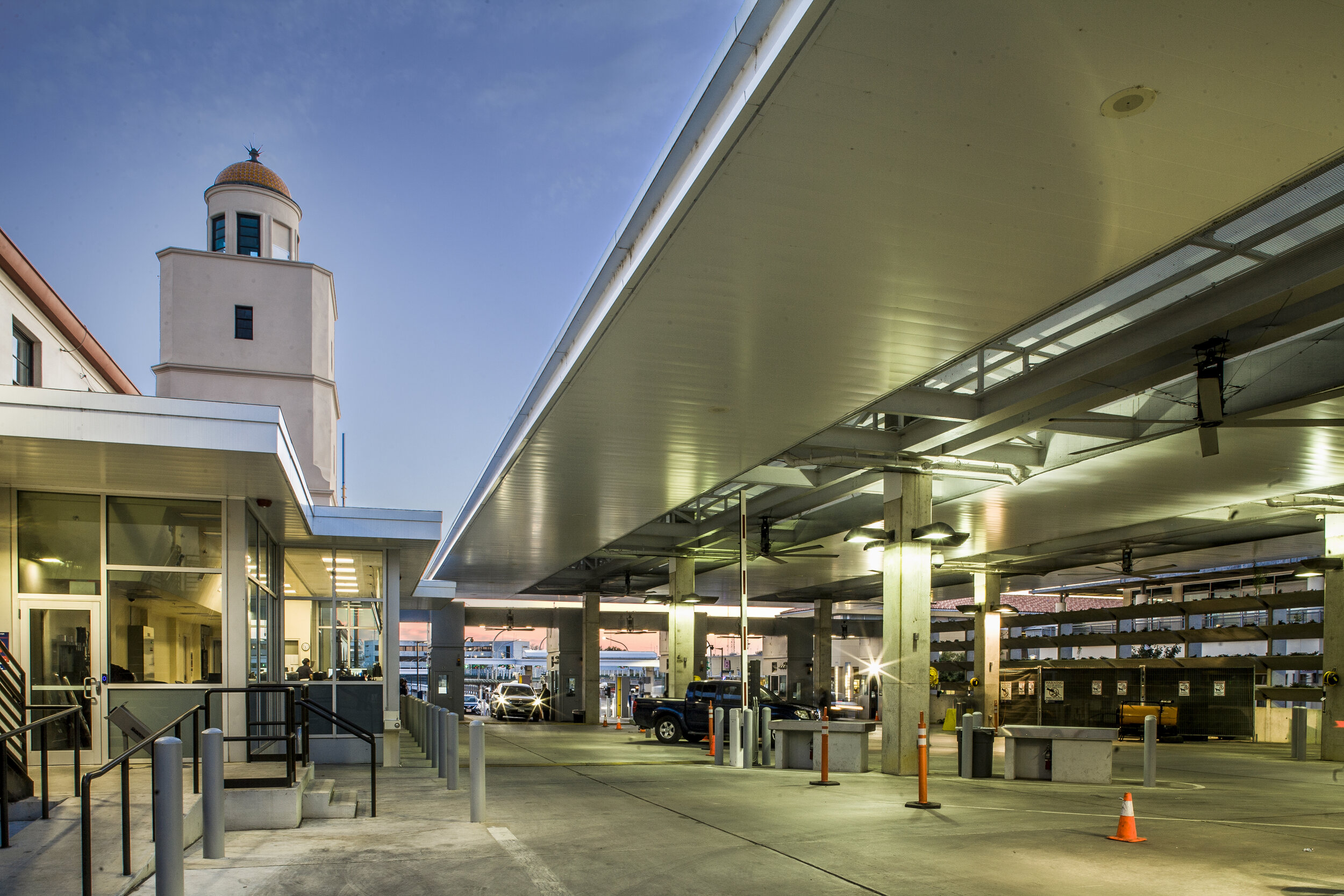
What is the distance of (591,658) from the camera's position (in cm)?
4438

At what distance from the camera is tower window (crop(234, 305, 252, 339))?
38.5 meters

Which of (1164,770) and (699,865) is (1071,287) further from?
(1164,770)

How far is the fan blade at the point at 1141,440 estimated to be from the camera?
596 inches

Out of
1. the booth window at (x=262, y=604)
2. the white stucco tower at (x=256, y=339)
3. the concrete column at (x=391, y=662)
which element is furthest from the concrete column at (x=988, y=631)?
the booth window at (x=262, y=604)

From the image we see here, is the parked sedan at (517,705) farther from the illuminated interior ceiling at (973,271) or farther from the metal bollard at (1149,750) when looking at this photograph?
the metal bollard at (1149,750)

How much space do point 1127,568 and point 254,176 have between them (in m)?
38.2

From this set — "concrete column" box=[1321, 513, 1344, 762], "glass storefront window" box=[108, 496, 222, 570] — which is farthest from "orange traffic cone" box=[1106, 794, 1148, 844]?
"concrete column" box=[1321, 513, 1344, 762]

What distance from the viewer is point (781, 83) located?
6.27 metres

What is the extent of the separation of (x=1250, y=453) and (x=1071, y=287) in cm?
1040

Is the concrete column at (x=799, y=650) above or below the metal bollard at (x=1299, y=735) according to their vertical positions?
below

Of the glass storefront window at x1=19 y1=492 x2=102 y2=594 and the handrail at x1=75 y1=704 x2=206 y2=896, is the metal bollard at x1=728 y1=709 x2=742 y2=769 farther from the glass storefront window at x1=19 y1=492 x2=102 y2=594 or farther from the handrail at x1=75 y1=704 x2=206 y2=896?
the handrail at x1=75 y1=704 x2=206 y2=896

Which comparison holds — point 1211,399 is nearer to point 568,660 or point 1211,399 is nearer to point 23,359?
point 23,359

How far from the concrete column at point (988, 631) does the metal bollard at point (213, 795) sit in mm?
29177

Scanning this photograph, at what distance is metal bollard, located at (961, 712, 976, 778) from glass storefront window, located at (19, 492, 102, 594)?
1383 centimetres
